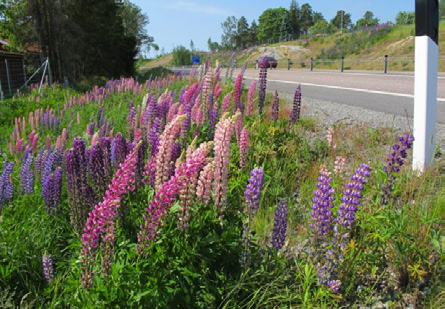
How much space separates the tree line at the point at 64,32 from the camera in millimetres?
21531

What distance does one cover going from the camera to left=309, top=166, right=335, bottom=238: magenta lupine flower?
2492 mm

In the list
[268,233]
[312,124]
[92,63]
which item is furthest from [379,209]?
[92,63]

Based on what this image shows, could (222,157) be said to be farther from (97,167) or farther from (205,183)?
(97,167)

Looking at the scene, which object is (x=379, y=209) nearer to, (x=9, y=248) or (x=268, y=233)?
(x=268, y=233)

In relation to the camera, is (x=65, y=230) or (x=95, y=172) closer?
(x=95, y=172)

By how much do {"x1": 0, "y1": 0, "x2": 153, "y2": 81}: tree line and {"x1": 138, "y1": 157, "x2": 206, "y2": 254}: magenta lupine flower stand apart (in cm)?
2210

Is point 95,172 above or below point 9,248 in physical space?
above

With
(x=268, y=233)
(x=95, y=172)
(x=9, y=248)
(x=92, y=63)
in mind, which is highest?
(x=92, y=63)

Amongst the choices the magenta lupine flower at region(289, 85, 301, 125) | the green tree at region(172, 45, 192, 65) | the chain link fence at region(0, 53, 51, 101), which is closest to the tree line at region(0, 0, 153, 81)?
the chain link fence at region(0, 53, 51, 101)

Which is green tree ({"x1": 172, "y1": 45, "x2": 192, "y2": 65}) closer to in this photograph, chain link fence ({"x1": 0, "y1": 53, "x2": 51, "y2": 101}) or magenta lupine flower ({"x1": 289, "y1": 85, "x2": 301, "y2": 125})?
chain link fence ({"x1": 0, "y1": 53, "x2": 51, "y2": 101})

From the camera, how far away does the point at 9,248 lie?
117 inches

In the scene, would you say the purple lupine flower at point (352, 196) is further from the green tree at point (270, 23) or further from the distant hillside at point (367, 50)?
the green tree at point (270, 23)

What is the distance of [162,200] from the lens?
217cm

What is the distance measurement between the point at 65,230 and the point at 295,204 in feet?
7.14
